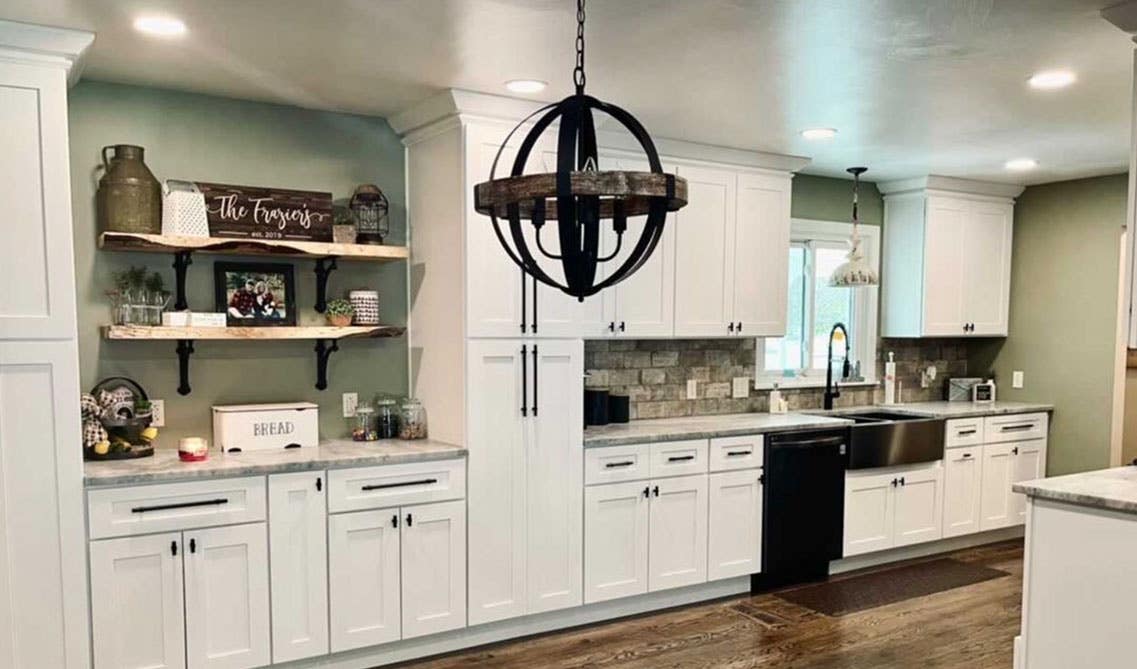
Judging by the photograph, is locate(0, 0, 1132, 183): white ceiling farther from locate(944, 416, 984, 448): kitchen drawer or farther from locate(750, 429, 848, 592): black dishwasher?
locate(944, 416, 984, 448): kitchen drawer

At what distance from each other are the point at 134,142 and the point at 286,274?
0.79 metres

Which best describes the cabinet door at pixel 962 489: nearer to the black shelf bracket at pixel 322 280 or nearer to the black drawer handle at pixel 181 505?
the black shelf bracket at pixel 322 280

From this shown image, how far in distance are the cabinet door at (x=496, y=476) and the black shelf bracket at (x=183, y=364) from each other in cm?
116

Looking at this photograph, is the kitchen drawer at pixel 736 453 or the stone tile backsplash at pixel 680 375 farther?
the stone tile backsplash at pixel 680 375

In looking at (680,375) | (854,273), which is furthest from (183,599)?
(854,273)

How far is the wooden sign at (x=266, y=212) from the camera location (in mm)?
3379

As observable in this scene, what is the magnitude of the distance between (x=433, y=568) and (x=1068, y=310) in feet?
15.1

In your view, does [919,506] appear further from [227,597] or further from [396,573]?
[227,597]

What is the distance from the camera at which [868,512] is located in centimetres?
479

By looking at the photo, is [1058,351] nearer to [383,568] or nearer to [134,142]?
[383,568]

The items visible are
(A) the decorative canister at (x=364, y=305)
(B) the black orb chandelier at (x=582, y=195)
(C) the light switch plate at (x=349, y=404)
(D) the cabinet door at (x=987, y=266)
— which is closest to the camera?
(B) the black orb chandelier at (x=582, y=195)

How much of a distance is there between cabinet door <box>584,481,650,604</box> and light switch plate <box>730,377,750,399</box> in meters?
1.19

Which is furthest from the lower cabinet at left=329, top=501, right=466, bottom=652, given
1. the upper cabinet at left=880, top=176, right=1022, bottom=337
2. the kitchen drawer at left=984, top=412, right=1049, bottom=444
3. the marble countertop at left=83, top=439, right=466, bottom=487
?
the kitchen drawer at left=984, top=412, right=1049, bottom=444

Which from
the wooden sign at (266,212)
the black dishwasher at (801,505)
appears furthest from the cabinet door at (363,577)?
the black dishwasher at (801,505)
